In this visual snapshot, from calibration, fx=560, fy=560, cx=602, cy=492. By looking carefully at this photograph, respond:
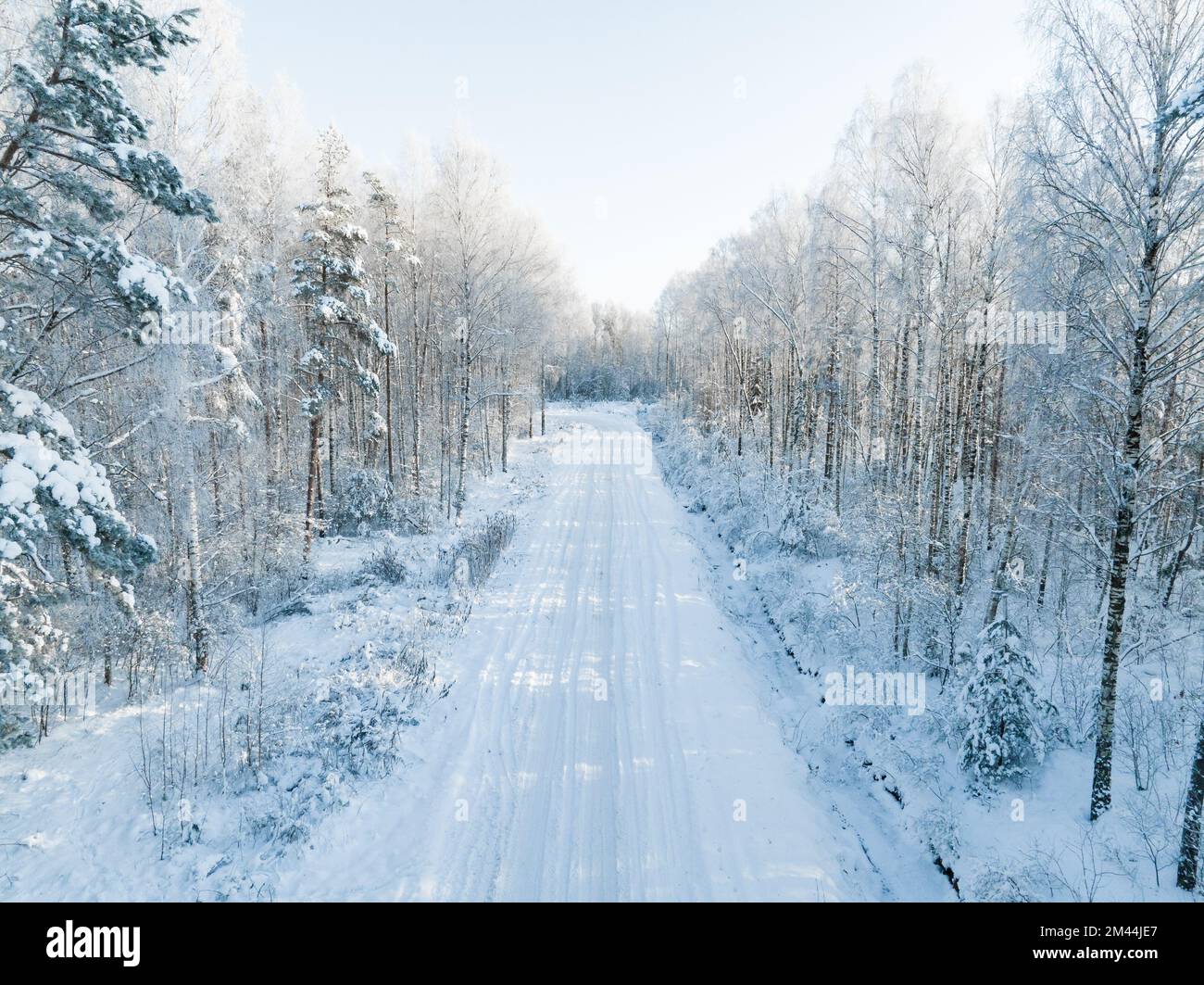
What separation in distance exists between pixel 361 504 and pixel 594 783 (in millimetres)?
16380

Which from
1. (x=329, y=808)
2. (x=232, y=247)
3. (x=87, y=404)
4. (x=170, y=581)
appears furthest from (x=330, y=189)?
(x=329, y=808)

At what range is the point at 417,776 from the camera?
25.1ft

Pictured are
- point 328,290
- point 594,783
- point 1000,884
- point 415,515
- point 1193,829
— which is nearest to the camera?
point 1193,829

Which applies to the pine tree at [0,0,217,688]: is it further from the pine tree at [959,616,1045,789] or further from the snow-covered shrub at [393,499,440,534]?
the snow-covered shrub at [393,499,440,534]

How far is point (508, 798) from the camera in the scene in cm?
728

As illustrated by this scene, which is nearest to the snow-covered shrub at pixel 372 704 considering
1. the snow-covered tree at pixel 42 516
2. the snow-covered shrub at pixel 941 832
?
the snow-covered tree at pixel 42 516

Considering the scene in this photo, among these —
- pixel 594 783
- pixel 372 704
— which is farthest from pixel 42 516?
pixel 594 783

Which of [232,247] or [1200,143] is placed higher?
[232,247]

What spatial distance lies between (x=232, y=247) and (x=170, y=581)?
8.19m

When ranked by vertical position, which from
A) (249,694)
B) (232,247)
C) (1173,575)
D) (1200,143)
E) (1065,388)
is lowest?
(249,694)

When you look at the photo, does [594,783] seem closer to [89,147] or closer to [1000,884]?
[1000,884]

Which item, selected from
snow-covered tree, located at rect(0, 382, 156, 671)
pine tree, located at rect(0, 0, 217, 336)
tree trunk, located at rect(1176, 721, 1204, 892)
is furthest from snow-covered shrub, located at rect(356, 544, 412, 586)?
tree trunk, located at rect(1176, 721, 1204, 892)

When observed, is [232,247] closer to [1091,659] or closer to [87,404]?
[87,404]

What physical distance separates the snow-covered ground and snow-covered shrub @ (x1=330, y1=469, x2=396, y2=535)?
843cm
